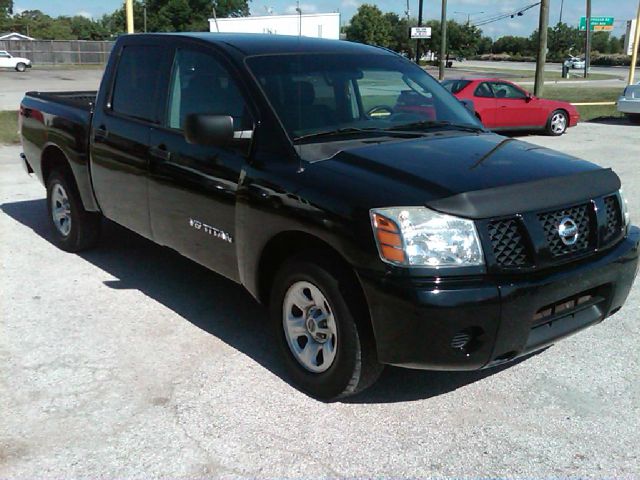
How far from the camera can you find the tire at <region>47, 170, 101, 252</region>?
6.06 m

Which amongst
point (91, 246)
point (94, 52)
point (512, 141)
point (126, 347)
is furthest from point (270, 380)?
point (94, 52)

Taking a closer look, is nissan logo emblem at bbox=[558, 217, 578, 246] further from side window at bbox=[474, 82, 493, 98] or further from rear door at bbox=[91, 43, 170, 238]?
side window at bbox=[474, 82, 493, 98]

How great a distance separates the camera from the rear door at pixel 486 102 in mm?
15562

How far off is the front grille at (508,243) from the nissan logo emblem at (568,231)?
0.84 feet

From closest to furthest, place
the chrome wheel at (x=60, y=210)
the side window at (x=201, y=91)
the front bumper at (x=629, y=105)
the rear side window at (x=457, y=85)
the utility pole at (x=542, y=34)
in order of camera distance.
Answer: the side window at (x=201, y=91), the chrome wheel at (x=60, y=210), the rear side window at (x=457, y=85), the front bumper at (x=629, y=105), the utility pole at (x=542, y=34)

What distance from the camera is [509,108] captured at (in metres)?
15.9

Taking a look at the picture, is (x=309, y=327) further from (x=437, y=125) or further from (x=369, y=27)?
(x=369, y=27)

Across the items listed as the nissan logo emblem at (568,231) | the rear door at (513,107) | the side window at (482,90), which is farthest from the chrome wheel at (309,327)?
the rear door at (513,107)

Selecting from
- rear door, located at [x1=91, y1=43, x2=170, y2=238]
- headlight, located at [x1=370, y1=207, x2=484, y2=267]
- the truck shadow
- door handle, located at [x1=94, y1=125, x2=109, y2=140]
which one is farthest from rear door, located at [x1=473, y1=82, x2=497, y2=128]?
headlight, located at [x1=370, y1=207, x2=484, y2=267]

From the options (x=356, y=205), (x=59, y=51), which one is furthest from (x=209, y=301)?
(x=59, y=51)

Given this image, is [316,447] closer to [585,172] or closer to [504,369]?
[504,369]

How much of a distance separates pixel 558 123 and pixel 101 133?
1328cm

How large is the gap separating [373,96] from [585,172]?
5.01 feet

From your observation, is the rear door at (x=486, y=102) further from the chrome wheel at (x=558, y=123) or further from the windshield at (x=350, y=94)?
the windshield at (x=350, y=94)
